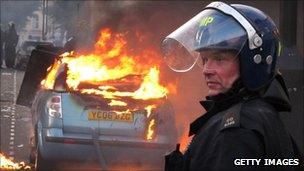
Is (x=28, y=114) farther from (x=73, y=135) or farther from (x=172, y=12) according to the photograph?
(x=73, y=135)

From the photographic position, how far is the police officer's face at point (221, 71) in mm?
1995

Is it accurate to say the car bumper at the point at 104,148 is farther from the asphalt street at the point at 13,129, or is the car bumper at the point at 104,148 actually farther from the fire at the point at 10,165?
the asphalt street at the point at 13,129

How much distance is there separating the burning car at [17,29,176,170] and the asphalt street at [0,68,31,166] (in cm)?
222

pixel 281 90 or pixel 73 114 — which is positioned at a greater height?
pixel 281 90

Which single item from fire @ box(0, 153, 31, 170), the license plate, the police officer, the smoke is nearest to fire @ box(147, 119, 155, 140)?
the license plate

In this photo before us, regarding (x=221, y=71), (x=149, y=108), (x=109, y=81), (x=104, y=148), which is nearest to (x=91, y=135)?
(x=104, y=148)

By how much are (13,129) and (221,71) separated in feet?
35.4

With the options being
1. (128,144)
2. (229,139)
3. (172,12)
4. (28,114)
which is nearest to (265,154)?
(229,139)

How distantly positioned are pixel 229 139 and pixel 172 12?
1242 centimetres

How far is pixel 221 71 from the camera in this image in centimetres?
200

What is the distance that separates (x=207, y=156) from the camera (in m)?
1.80

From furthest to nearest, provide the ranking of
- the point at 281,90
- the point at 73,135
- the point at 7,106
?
the point at 7,106, the point at 73,135, the point at 281,90

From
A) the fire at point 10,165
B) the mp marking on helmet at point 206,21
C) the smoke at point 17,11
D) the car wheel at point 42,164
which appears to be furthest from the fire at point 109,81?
the smoke at point 17,11

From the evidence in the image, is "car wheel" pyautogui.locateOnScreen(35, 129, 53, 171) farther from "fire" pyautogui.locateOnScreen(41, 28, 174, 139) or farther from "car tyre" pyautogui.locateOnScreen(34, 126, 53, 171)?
"fire" pyautogui.locateOnScreen(41, 28, 174, 139)
